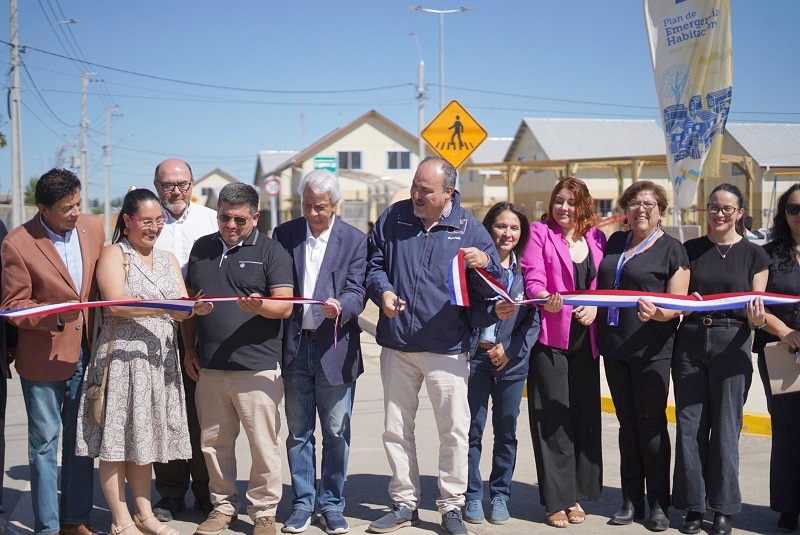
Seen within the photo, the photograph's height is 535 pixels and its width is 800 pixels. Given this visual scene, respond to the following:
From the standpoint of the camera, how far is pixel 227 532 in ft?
17.0

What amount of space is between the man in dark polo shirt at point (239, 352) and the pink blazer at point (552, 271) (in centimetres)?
161

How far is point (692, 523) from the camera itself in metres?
5.09

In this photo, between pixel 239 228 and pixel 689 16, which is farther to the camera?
pixel 689 16

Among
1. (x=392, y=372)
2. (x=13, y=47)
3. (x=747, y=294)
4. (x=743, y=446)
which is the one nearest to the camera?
(x=747, y=294)

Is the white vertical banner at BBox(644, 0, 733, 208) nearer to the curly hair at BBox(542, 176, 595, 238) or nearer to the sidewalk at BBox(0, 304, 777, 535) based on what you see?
the sidewalk at BBox(0, 304, 777, 535)

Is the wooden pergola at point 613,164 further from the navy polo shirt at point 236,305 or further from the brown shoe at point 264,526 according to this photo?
the brown shoe at point 264,526

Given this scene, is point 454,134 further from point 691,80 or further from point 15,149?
point 15,149

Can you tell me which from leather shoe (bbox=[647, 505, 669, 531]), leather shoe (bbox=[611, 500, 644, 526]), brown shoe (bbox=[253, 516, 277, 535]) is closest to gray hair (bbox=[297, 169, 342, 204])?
brown shoe (bbox=[253, 516, 277, 535])

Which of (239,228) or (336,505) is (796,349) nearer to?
(336,505)

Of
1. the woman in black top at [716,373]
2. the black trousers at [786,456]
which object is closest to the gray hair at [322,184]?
the woman in black top at [716,373]

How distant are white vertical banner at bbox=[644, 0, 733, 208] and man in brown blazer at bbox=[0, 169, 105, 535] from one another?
6.42 metres

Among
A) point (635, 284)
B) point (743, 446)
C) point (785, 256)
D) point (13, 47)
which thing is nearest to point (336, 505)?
point (635, 284)

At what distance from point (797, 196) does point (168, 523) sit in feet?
15.1

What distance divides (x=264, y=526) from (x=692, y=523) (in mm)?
2715
